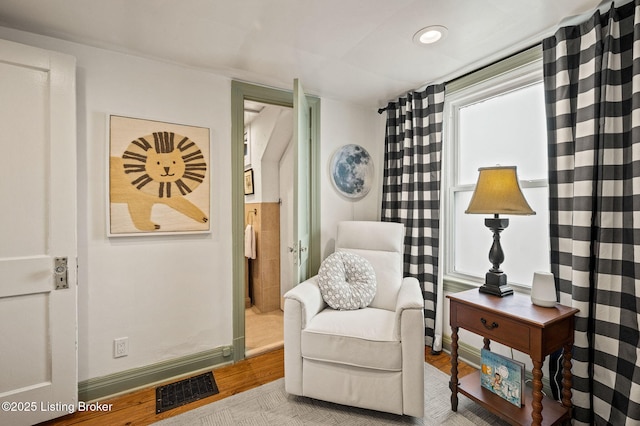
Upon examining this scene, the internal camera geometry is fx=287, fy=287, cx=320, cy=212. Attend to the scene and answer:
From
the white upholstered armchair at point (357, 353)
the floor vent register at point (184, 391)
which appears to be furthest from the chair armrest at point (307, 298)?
the floor vent register at point (184, 391)

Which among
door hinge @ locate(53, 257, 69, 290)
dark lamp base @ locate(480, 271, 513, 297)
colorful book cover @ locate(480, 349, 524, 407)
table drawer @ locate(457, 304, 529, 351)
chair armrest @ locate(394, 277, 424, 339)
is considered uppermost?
door hinge @ locate(53, 257, 69, 290)

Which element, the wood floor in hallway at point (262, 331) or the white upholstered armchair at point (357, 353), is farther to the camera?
the wood floor in hallway at point (262, 331)

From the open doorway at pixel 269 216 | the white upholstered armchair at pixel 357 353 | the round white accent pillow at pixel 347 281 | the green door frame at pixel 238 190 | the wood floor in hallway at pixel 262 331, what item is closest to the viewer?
the white upholstered armchair at pixel 357 353

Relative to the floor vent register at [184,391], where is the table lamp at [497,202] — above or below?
above

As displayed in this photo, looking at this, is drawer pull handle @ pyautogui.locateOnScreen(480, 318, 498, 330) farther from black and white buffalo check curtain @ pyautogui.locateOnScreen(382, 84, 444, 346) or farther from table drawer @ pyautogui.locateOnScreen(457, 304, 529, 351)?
black and white buffalo check curtain @ pyautogui.locateOnScreen(382, 84, 444, 346)

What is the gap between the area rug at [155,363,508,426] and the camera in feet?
5.34

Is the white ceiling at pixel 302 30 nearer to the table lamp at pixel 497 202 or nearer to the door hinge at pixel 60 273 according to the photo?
the table lamp at pixel 497 202

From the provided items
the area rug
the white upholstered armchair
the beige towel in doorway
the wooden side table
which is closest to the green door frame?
the area rug

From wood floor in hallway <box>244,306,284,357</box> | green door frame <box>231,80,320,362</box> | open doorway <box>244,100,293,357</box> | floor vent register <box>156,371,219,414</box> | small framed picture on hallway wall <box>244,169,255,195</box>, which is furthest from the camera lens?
small framed picture on hallway wall <box>244,169,255,195</box>

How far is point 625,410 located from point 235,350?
2320mm

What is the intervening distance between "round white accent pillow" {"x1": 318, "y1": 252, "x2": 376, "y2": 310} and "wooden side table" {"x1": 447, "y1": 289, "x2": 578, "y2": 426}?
0.58 meters

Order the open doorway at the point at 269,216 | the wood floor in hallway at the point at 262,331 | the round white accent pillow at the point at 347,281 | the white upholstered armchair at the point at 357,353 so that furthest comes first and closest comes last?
the open doorway at the point at 269,216 < the wood floor in hallway at the point at 262,331 < the round white accent pillow at the point at 347,281 < the white upholstered armchair at the point at 357,353

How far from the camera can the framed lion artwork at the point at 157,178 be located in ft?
6.16

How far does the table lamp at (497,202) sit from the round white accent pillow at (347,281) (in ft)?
2.42
